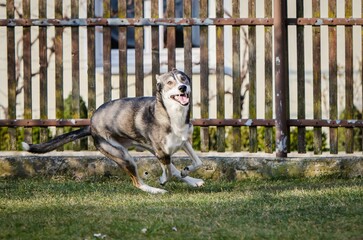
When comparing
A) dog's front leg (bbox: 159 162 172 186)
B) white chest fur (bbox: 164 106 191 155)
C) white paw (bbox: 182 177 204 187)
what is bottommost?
white paw (bbox: 182 177 204 187)

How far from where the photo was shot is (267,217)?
705cm

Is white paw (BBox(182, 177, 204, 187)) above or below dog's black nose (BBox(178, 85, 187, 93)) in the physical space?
below

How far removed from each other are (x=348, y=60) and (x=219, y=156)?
1.77m

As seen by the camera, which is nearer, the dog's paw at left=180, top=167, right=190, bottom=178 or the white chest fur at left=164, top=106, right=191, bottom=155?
the white chest fur at left=164, top=106, right=191, bottom=155

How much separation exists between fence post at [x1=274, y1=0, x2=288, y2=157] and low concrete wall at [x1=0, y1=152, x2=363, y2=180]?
0.65 feet

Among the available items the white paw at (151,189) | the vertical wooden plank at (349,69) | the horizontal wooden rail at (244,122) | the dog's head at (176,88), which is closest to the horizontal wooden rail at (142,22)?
the vertical wooden plank at (349,69)

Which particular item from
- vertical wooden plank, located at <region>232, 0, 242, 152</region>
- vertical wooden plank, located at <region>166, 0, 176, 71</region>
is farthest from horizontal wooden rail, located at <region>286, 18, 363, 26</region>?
vertical wooden plank, located at <region>166, 0, 176, 71</region>

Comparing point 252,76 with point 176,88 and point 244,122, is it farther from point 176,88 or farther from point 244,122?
point 176,88

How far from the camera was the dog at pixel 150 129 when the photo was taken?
8.64 metres

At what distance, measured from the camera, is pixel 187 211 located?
738cm

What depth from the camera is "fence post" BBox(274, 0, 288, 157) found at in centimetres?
1015

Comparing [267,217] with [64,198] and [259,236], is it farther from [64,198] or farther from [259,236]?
[64,198]

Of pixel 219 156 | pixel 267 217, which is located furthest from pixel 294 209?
pixel 219 156

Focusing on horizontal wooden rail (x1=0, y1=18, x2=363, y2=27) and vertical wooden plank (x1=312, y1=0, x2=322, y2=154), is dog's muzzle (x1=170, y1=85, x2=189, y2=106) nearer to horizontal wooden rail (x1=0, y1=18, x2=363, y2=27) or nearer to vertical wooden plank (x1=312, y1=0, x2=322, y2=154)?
horizontal wooden rail (x1=0, y1=18, x2=363, y2=27)
